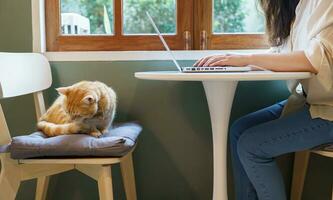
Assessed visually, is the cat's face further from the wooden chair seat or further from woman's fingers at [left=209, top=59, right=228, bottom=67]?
woman's fingers at [left=209, top=59, right=228, bottom=67]

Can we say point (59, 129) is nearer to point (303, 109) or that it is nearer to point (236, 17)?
point (303, 109)

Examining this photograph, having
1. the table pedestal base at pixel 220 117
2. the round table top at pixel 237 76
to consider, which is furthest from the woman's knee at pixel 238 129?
the round table top at pixel 237 76

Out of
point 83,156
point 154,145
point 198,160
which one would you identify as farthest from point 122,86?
point 83,156

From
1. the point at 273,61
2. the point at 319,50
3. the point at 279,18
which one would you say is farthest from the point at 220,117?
the point at 279,18

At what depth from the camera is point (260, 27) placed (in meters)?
1.83

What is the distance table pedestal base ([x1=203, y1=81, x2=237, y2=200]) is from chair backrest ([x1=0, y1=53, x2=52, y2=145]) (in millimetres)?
640

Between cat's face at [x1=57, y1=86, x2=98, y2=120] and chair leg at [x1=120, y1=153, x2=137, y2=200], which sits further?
chair leg at [x1=120, y1=153, x2=137, y2=200]

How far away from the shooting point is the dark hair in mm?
→ 1439

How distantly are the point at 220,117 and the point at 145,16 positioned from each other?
756 millimetres

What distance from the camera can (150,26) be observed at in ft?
5.97

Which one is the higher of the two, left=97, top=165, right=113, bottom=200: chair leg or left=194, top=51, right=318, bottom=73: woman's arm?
left=194, top=51, right=318, bottom=73: woman's arm

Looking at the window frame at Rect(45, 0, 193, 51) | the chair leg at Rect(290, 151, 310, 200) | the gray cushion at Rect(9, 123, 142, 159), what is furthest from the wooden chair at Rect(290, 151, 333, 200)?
the gray cushion at Rect(9, 123, 142, 159)

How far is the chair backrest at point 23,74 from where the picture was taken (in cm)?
129

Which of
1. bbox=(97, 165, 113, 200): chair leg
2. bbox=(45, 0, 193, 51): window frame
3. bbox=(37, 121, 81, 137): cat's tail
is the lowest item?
bbox=(97, 165, 113, 200): chair leg
